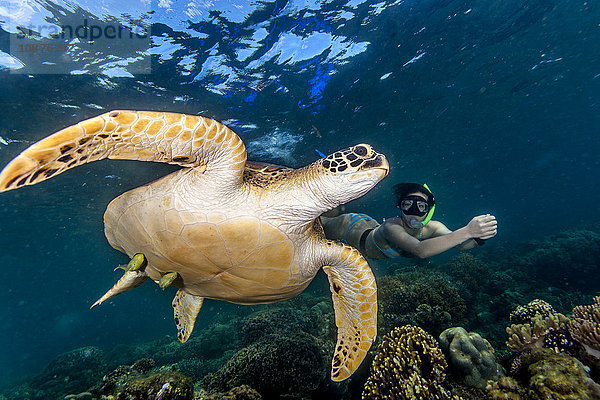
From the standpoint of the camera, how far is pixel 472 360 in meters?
3.21

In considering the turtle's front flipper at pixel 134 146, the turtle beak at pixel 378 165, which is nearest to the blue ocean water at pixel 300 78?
the turtle's front flipper at pixel 134 146

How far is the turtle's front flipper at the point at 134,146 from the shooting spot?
5.25 feet

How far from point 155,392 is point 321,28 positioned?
976 centimetres

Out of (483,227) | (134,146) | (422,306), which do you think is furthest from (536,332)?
(134,146)

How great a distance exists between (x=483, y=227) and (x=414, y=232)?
1.73m

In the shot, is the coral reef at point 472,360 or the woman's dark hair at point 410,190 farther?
the woman's dark hair at point 410,190

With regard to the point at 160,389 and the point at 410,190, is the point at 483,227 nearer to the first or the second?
the point at 410,190

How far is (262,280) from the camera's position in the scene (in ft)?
10.6

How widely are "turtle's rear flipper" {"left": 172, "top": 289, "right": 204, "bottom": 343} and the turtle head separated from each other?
344 cm

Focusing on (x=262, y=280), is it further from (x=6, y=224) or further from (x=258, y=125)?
(x=6, y=224)

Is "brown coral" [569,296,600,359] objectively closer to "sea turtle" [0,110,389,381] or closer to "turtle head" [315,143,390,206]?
"sea turtle" [0,110,389,381]

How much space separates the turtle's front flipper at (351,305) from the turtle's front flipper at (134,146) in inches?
69.8

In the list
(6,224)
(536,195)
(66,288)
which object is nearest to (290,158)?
(6,224)

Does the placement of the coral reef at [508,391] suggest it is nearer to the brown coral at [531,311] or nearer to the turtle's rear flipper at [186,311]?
the brown coral at [531,311]
